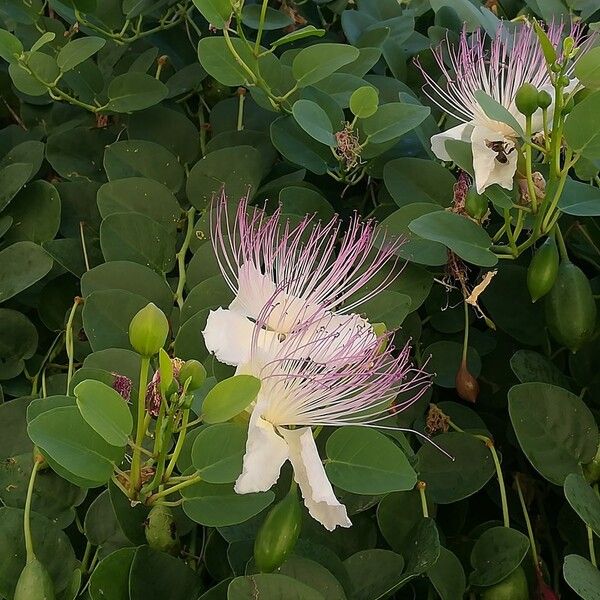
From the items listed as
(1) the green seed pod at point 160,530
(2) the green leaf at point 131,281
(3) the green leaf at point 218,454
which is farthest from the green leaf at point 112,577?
(2) the green leaf at point 131,281

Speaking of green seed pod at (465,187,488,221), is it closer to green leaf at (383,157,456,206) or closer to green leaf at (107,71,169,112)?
green leaf at (383,157,456,206)

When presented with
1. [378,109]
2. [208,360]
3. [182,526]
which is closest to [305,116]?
[378,109]

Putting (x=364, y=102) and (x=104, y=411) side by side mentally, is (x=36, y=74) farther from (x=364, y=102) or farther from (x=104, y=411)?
(x=104, y=411)

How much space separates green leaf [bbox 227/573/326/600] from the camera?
2.14 ft

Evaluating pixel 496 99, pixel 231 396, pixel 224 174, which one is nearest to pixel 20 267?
pixel 224 174

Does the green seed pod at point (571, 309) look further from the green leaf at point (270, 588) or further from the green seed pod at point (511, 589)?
the green leaf at point (270, 588)

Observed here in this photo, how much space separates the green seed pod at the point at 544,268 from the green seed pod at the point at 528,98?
16 cm

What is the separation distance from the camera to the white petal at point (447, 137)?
0.92 m

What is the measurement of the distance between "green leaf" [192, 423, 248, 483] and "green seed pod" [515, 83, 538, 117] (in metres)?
0.42

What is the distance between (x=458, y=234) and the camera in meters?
0.88

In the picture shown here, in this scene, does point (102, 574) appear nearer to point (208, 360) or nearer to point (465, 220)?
point (208, 360)

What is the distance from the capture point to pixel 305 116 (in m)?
0.94

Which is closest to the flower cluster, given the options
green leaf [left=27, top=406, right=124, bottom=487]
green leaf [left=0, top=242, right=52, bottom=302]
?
green leaf [left=27, top=406, right=124, bottom=487]

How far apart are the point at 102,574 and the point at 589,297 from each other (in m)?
0.58
